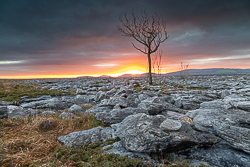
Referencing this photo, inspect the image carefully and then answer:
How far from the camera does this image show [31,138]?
180 inches

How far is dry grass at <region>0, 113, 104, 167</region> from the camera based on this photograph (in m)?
3.57

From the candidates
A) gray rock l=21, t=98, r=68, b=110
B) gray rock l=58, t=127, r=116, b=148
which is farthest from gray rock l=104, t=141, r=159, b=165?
gray rock l=21, t=98, r=68, b=110

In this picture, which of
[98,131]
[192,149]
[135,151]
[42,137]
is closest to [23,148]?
[42,137]

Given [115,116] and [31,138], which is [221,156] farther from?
[31,138]

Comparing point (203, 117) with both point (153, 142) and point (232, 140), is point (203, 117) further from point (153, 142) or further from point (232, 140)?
point (153, 142)

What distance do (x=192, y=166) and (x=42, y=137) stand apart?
446cm

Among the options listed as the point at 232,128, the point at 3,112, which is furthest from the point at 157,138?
the point at 3,112

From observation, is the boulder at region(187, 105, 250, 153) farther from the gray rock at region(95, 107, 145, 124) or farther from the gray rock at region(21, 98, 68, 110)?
the gray rock at region(21, 98, 68, 110)

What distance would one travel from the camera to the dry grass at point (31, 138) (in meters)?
3.57

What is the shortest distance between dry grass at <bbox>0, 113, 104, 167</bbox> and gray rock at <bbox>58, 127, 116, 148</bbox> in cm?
29

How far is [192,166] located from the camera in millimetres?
3109

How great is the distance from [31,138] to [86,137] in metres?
1.82

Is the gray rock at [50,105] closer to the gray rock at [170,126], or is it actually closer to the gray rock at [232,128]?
the gray rock at [170,126]

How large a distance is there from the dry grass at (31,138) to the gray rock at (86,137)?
29cm
